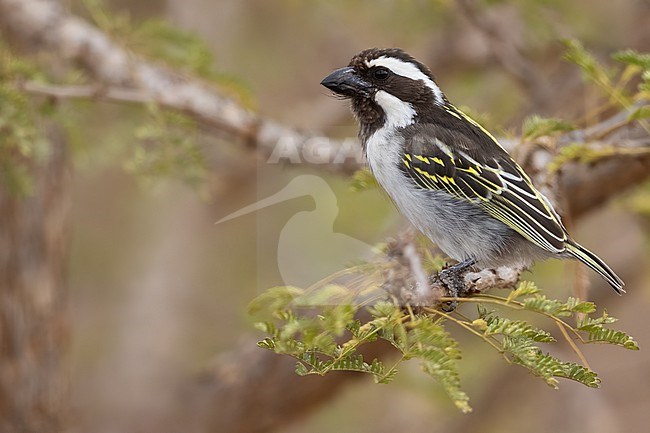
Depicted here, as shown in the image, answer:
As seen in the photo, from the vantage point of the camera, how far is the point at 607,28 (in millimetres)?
6234

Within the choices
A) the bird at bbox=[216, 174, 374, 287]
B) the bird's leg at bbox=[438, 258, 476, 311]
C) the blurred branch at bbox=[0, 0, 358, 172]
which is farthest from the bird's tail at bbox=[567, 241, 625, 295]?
the blurred branch at bbox=[0, 0, 358, 172]

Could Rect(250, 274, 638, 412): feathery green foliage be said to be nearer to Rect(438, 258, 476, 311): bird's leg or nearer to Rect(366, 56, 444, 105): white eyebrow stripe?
Rect(438, 258, 476, 311): bird's leg

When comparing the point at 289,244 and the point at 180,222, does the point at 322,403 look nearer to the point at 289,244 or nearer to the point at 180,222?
the point at 289,244

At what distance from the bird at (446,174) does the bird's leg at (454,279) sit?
0.4 inches

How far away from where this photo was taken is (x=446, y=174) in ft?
9.88

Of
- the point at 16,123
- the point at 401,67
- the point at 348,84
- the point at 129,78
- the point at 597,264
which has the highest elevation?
the point at 401,67

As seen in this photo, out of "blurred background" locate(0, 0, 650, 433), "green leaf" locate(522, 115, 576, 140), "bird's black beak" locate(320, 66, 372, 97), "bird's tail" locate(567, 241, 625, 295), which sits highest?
"green leaf" locate(522, 115, 576, 140)

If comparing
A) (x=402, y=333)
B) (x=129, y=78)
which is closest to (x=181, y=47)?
(x=129, y=78)

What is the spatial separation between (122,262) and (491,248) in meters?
6.63

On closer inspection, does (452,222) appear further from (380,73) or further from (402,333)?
(402,333)

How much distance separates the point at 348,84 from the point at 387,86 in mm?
145

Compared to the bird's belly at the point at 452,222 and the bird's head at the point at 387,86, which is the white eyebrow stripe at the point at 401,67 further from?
the bird's belly at the point at 452,222

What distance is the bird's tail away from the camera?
2695 millimetres

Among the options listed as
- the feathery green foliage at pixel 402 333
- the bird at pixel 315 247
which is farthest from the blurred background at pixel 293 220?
the feathery green foliage at pixel 402 333
